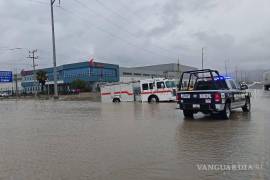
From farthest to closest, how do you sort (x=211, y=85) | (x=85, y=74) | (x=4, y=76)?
(x=85, y=74) < (x=4, y=76) < (x=211, y=85)

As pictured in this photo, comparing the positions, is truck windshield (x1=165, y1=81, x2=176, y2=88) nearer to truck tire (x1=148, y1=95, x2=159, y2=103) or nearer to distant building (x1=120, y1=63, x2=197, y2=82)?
truck tire (x1=148, y1=95, x2=159, y2=103)

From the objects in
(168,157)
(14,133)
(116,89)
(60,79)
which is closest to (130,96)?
(116,89)

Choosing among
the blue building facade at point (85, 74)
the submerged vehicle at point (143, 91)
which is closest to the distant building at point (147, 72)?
the blue building facade at point (85, 74)

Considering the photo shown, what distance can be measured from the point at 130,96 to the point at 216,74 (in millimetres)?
20760

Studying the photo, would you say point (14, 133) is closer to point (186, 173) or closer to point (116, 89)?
point (186, 173)

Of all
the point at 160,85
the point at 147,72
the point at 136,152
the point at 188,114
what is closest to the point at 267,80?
the point at 160,85

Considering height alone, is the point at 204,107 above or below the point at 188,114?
above

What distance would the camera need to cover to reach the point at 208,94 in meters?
16.0

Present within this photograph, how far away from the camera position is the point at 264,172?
21.9 ft

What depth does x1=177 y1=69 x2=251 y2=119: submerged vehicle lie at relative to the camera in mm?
15883

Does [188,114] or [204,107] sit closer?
[204,107]

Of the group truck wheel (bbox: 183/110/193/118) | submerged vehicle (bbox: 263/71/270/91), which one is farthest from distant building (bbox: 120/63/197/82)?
truck wheel (bbox: 183/110/193/118)

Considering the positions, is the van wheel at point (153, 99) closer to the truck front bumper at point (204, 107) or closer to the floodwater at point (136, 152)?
the truck front bumper at point (204, 107)

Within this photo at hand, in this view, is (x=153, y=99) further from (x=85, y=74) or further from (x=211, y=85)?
(x=85, y=74)
